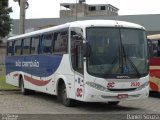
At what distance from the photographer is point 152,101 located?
19.4m

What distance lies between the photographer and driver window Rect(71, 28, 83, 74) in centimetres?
1581

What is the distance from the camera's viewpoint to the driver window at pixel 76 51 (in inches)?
622

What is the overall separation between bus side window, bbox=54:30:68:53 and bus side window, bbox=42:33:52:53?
65cm

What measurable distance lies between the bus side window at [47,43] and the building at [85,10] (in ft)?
338

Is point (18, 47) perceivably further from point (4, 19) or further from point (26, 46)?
point (4, 19)

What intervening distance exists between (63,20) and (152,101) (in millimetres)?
58104

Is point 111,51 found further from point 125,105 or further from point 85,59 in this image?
point 125,105

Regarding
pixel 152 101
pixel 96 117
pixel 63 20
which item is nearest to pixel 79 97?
pixel 96 117

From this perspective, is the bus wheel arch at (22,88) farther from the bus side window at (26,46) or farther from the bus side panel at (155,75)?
the bus side panel at (155,75)

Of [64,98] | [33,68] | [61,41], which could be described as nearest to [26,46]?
[33,68]

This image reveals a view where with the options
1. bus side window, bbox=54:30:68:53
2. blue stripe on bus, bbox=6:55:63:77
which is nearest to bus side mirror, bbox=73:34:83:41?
bus side window, bbox=54:30:68:53

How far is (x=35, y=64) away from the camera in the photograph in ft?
68.7

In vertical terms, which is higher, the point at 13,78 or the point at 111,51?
the point at 111,51

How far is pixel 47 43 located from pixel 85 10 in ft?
359
